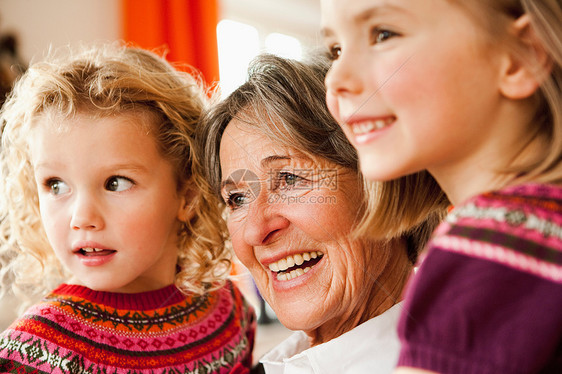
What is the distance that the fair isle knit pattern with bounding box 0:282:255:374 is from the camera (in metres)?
1.22

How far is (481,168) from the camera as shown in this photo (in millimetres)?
722

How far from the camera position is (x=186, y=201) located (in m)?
1.57

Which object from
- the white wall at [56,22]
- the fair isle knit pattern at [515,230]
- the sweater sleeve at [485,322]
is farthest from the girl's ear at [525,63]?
the white wall at [56,22]

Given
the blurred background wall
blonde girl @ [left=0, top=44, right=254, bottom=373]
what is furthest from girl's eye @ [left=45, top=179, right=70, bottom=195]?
the blurred background wall

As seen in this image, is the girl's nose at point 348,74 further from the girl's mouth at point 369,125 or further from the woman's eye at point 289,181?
the woman's eye at point 289,181

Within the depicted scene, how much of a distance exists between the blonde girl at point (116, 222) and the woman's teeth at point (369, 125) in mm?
760

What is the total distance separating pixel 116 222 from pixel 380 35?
2.89ft

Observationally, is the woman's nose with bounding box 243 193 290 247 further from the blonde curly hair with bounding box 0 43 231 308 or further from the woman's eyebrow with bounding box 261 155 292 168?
the blonde curly hair with bounding box 0 43 231 308

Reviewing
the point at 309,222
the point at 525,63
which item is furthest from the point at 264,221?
the point at 525,63

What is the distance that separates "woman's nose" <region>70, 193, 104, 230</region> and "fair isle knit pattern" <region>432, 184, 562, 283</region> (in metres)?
0.93

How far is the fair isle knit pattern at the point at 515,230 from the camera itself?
58 centimetres

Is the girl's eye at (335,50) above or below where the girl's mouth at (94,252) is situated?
above

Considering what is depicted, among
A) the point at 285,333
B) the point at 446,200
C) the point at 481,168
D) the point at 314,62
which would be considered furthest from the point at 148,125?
the point at 285,333

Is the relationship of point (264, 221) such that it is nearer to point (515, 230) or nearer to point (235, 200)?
point (235, 200)
